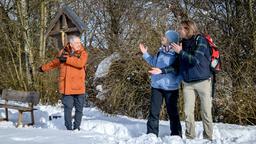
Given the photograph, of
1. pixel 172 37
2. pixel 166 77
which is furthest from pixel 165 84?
pixel 172 37

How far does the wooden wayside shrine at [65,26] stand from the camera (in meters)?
11.8

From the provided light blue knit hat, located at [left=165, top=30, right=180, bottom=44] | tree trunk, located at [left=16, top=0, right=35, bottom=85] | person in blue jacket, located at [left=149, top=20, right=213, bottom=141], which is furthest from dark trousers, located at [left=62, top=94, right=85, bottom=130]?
tree trunk, located at [left=16, top=0, right=35, bottom=85]

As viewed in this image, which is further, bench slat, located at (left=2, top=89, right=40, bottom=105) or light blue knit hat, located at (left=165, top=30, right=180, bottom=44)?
bench slat, located at (left=2, top=89, right=40, bottom=105)

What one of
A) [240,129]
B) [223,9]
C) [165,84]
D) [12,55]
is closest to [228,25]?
[223,9]

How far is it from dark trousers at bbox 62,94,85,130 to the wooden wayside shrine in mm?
4022

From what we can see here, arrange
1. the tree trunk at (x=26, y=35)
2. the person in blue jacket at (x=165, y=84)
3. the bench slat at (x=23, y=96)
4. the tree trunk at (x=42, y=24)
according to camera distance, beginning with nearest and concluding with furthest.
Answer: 1. the person in blue jacket at (x=165, y=84)
2. the bench slat at (x=23, y=96)
3. the tree trunk at (x=26, y=35)
4. the tree trunk at (x=42, y=24)

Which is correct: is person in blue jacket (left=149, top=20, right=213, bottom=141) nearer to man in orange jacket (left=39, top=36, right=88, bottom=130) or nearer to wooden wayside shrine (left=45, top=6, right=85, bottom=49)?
man in orange jacket (left=39, top=36, right=88, bottom=130)

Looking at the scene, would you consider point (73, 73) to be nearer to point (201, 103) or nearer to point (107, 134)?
point (107, 134)

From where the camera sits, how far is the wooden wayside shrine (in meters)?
11.8

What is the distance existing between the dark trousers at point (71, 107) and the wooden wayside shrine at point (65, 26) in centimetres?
402

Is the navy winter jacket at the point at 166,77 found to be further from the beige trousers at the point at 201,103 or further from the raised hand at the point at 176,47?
the raised hand at the point at 176,47

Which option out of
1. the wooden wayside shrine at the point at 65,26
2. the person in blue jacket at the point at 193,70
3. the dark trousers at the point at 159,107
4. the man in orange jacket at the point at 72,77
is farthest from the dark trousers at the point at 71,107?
the wooden wayside shrine at the point at 65,26

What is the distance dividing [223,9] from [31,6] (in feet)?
22.9

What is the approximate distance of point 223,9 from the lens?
13.7 metres
